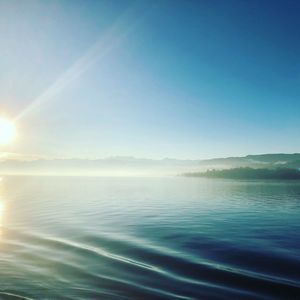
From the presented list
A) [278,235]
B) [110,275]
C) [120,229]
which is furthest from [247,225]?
[110,275]

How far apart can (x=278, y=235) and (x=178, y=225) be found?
39.3ft

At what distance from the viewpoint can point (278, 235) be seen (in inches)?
1181

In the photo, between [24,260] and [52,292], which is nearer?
[52,292]

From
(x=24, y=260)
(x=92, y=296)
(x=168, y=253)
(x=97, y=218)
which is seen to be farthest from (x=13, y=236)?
(x=92, y=296)

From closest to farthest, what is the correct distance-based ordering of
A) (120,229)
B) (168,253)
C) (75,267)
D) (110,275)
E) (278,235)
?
1. (110,275)
2. (75,267)
3. (168,253)
4. (278,235)
5. (120,229)

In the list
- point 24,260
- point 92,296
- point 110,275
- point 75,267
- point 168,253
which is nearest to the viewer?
point 92,296

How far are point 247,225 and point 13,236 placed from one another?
92.3 ft

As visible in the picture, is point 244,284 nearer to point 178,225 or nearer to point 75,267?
point 75,267

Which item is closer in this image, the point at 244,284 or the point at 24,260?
the point at 244,284

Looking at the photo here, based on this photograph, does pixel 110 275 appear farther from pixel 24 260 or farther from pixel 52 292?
pixel 24 260

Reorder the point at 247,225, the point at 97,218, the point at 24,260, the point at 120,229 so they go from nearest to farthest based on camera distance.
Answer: the point at 24,260
the point at 120,229
the point at 247,225
the point at 97,218

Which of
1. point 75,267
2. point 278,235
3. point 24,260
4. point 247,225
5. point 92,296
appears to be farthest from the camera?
point 247,225

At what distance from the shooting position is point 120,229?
3403 cm

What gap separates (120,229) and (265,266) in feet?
60.9
